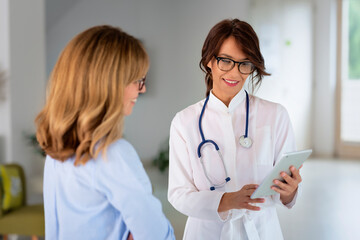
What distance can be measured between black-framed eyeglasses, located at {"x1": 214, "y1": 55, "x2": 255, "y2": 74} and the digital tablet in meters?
0.32

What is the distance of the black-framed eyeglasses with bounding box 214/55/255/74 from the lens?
4.48 feet

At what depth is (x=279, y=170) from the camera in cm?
119

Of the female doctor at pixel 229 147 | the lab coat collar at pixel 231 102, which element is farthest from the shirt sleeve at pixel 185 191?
the lab coat collar at pixel 231 102

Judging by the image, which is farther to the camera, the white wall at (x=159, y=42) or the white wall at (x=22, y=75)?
the white wall at (x=22, y=75)

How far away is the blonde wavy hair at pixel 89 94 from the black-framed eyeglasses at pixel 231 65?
1.29 ft

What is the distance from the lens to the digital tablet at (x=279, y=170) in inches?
45.5

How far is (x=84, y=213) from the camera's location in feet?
3.45

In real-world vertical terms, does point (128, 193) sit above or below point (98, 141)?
below

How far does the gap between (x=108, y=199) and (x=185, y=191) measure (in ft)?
1.20

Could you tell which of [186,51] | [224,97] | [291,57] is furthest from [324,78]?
[224,97]

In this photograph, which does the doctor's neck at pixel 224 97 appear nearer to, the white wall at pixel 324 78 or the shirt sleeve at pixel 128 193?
the shirt sleeve at pixel 128 193

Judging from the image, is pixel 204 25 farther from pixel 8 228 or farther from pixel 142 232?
pixel 142 232

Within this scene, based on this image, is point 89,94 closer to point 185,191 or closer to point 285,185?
point 185,191

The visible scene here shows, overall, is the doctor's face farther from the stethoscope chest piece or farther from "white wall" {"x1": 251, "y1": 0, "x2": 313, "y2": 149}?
"white wall" {"x1": 251, "y1": 0, "x2": 313, "y2": 149}
